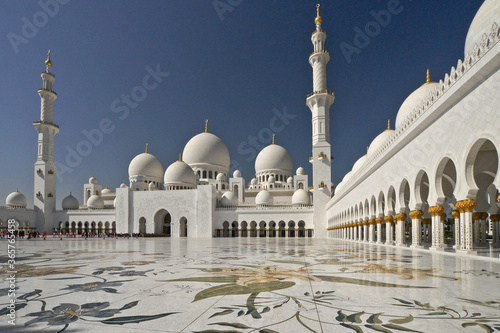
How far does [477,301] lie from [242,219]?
2985cm

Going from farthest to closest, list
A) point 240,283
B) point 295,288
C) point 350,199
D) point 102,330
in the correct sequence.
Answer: point 350,199, point 240,283, point 295,288, point 102,330

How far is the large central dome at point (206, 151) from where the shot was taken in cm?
3928

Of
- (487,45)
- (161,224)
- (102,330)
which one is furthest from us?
(161,224)

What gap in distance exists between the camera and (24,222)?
35375 mm

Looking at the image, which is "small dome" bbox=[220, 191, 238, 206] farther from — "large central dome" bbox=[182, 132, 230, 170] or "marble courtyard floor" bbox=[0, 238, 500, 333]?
"marble courtyard floor" bbox=[0, 238, 500, 333]

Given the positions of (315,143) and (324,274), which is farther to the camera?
(315,143)

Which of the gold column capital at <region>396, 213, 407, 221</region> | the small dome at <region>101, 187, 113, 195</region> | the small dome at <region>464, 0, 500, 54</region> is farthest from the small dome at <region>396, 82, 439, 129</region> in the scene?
the small dome at <region>101, 187, 113, 195</region>

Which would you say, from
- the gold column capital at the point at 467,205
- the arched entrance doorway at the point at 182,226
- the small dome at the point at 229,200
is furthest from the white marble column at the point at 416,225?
the arched entrance doorway at the point at 182,226

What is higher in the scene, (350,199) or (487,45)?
(487,45)

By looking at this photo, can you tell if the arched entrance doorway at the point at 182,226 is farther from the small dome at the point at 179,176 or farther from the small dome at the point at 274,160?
the small dome at the point at 274,160

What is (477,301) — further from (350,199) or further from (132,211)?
(132,211)

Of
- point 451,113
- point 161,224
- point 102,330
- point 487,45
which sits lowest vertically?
point 161,224

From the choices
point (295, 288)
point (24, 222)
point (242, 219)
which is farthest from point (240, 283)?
point (24, 222)

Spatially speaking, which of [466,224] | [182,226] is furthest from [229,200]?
[466,224]
